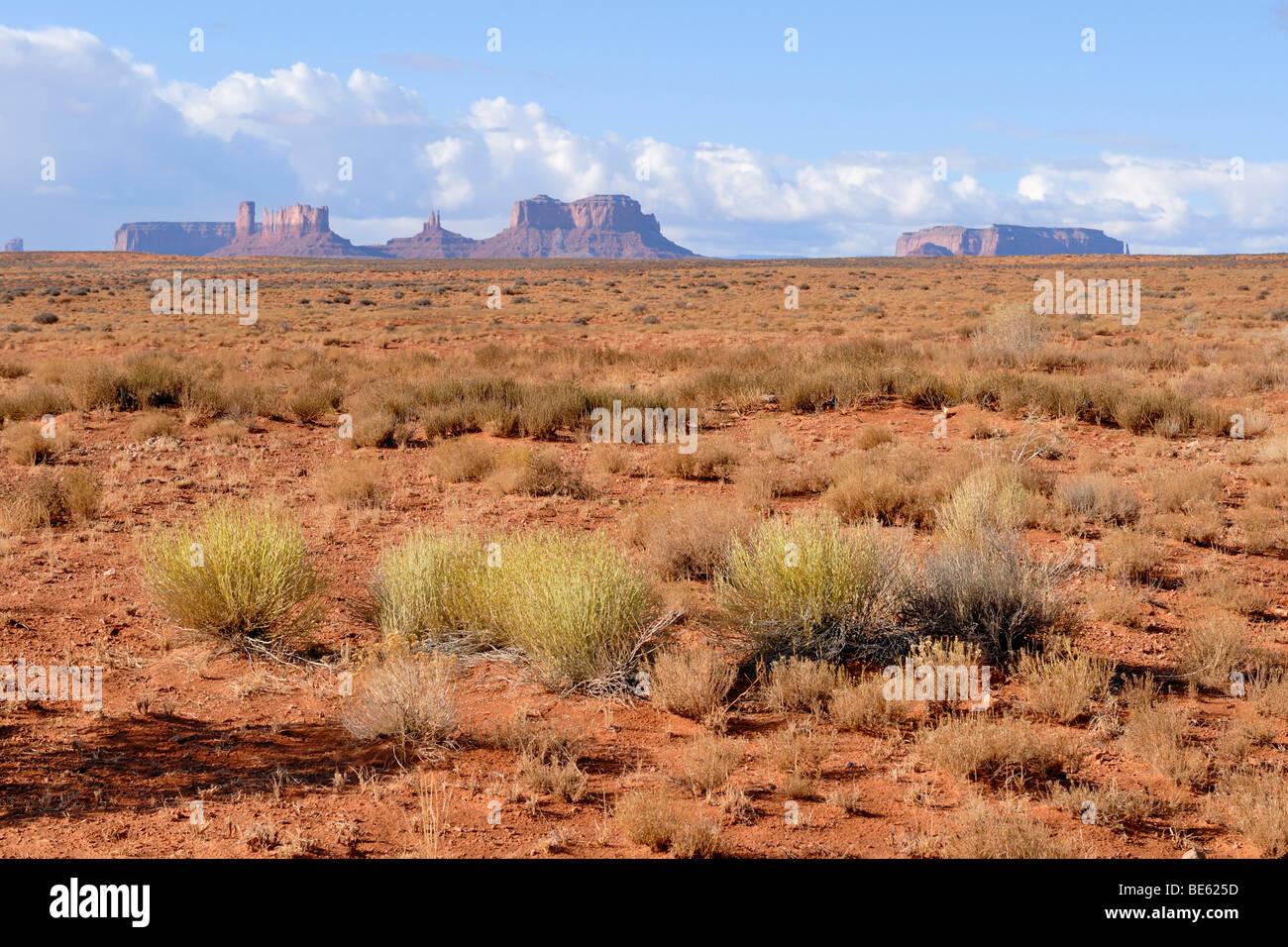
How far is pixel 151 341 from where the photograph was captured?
24484mm

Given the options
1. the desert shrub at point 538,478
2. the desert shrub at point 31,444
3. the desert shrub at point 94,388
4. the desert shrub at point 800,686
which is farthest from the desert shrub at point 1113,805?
the desert shrub at point 94,388

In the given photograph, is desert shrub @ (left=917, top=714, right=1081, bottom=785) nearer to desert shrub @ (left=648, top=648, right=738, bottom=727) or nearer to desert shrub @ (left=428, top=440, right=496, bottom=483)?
desert shrub @ (left=648, top=648, right=738, bottom=727)

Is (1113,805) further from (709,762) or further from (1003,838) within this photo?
(709,762)

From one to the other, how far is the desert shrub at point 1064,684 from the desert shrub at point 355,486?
6.87m

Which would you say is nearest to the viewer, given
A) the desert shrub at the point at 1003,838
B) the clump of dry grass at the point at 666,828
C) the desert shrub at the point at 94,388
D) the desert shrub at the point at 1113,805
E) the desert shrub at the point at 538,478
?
the desert shrub at the point at 1003,838

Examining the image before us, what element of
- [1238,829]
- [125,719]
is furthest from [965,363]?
[125,719]

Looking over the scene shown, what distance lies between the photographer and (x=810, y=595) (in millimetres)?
5871

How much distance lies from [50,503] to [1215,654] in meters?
9.86

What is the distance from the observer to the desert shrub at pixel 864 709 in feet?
16.7

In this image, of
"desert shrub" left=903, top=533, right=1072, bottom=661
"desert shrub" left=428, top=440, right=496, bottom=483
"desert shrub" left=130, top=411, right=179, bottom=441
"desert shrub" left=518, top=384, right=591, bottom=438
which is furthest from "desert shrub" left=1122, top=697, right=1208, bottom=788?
"desert shrub" left=130, top=411, right=179, bottom=441

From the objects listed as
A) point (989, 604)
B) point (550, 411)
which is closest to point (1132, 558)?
point (989, 604)

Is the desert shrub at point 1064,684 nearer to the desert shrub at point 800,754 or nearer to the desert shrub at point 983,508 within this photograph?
the desert shrub at point 800,754

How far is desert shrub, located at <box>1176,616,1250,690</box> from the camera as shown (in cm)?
552
